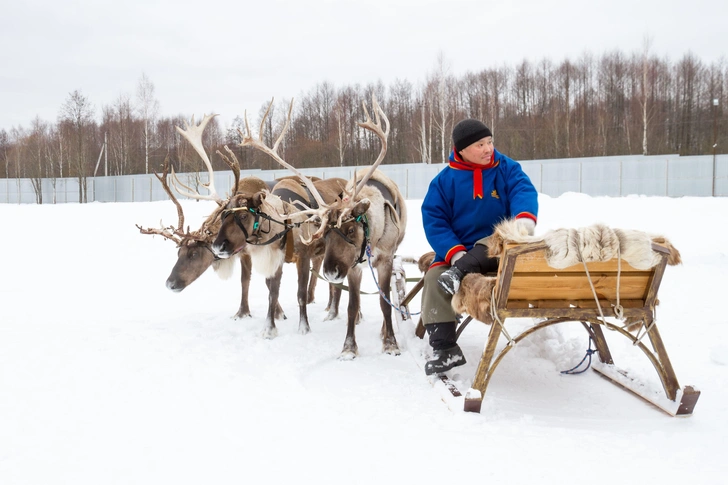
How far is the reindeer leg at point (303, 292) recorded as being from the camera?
17.3 feet

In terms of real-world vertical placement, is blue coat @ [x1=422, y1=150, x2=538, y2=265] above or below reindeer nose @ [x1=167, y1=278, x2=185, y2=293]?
above

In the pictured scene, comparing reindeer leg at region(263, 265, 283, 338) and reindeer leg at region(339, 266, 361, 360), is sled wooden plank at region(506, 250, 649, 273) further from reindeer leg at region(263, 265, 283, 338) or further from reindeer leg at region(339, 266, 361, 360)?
reindeer leg at region(263, 265, 283, 338)

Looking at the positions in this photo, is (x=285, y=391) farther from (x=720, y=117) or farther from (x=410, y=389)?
(x=720, y=117)

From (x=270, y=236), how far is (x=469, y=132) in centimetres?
259

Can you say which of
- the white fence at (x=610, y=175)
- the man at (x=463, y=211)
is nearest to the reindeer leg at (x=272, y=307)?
the man at (x=463, y=211)

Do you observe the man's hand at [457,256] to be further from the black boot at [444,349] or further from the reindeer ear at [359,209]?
the reindeer ear at [359,209]

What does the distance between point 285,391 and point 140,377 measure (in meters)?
1.02

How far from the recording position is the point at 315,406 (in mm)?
3227

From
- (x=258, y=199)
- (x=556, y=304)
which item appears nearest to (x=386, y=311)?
(x=258, y=199)

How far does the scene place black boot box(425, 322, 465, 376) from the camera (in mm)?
3459

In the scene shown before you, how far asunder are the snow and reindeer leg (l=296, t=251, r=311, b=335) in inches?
4.1

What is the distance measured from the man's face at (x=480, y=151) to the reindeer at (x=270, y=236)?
1.90m

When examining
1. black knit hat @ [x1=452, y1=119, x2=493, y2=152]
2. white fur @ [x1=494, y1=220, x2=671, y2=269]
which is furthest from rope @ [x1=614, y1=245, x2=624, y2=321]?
black knit hat @ [x1=452, y1=119, x2=493, y2=152]

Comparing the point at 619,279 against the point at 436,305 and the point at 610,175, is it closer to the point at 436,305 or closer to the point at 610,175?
the point at 436,305
